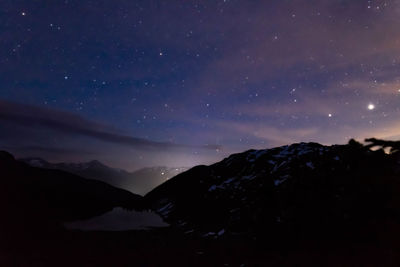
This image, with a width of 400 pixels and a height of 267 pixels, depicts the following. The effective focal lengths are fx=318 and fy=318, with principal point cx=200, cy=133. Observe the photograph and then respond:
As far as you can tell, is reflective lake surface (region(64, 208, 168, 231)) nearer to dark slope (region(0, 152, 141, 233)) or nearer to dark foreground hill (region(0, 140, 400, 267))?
dark slope (region(0, 152, 141, 233))

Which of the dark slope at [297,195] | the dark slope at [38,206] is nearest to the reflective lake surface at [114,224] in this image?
the dark slope at [38,206]

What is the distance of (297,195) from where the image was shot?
3638 centimetres

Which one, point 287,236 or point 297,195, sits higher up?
point 297,195

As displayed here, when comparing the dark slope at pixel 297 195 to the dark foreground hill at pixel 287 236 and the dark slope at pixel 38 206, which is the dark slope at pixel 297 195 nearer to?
the dark foreground hill at pixel 287 236

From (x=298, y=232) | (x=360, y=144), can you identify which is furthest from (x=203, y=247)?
(x=360, y=144)

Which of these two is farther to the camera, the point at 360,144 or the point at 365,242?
the point at 365,242

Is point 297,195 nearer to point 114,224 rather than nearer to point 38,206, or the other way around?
point 114,224

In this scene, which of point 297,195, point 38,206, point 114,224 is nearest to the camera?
point 297,195

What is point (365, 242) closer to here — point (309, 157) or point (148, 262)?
point (148, 262)

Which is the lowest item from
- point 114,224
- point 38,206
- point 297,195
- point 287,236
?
point 114,224

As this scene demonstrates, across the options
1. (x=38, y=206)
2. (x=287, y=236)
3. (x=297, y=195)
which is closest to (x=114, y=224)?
(x=38, y=206)

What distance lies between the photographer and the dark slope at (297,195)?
7871 mm

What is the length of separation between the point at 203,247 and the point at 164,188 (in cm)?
8661

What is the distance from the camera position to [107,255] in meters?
24.7
